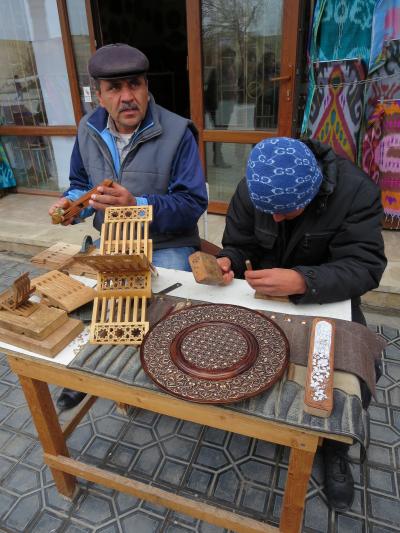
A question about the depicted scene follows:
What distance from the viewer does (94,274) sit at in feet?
5.63

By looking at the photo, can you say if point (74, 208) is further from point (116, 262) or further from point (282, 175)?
point (282, 175)

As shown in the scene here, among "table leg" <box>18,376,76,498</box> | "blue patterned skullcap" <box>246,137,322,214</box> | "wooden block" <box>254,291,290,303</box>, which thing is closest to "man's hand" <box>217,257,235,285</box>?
"wooden block" <box>254,291,290,303</box>

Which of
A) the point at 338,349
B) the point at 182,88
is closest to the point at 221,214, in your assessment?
the point at 338,349

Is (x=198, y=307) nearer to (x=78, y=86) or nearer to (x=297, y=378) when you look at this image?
(x=297, y=378)

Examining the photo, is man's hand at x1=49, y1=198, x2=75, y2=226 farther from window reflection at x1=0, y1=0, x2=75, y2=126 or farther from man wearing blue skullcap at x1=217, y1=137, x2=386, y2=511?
window reflection at x1=0, y1=0, x2=75, y2=126

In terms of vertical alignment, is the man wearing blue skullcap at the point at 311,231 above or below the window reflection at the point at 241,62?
below

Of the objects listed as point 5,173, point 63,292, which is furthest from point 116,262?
point 5,173

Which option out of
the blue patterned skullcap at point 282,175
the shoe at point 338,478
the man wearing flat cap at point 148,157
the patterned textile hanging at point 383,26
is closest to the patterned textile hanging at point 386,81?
the patterned textile hanging at point 383,26

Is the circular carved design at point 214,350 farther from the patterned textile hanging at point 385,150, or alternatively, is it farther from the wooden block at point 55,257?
the patterned textile hanging at point 385,150

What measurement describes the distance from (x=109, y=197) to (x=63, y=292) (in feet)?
1.39

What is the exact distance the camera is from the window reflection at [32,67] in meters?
4.25

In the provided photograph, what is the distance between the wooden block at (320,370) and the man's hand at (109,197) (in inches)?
35.1

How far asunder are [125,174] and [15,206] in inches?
140

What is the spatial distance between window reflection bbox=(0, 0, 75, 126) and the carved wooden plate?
4.28 meters
